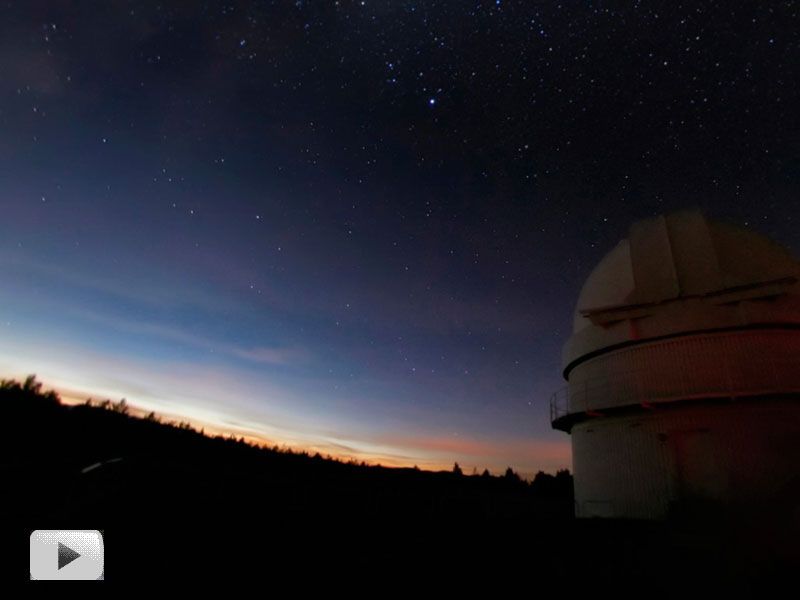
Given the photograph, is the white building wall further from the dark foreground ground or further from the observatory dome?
the observatory dome

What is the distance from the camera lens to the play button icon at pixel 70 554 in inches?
143

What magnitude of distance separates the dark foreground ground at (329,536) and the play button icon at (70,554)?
1390 mm

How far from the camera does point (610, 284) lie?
52.4 ft

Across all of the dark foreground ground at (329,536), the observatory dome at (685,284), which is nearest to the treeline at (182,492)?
the dark foreground ground at (329,536)

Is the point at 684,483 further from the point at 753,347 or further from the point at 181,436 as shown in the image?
the point at 181,436

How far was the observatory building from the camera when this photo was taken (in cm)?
1207

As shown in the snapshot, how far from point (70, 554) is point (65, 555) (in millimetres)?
42

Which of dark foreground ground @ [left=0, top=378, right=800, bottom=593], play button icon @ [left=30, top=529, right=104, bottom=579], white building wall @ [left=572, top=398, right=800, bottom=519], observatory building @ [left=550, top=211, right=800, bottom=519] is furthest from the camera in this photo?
observatory building @ [left=550, top=211, right=800, bottom=519]

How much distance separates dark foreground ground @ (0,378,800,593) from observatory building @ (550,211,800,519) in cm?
150

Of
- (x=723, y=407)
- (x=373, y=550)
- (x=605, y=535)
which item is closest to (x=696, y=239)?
(x=723, y=407)

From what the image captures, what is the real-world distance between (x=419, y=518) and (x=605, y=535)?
159 inches

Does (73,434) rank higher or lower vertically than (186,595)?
higher

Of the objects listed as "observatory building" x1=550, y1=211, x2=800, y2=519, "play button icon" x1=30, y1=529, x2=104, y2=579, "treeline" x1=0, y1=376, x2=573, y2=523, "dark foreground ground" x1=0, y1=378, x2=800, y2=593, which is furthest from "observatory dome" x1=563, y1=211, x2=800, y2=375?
"play button icon" x1=30, y1=529, x2=104, y2=579

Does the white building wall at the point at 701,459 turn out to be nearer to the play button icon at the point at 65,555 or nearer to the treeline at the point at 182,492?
the treeline at the point at 182,492
